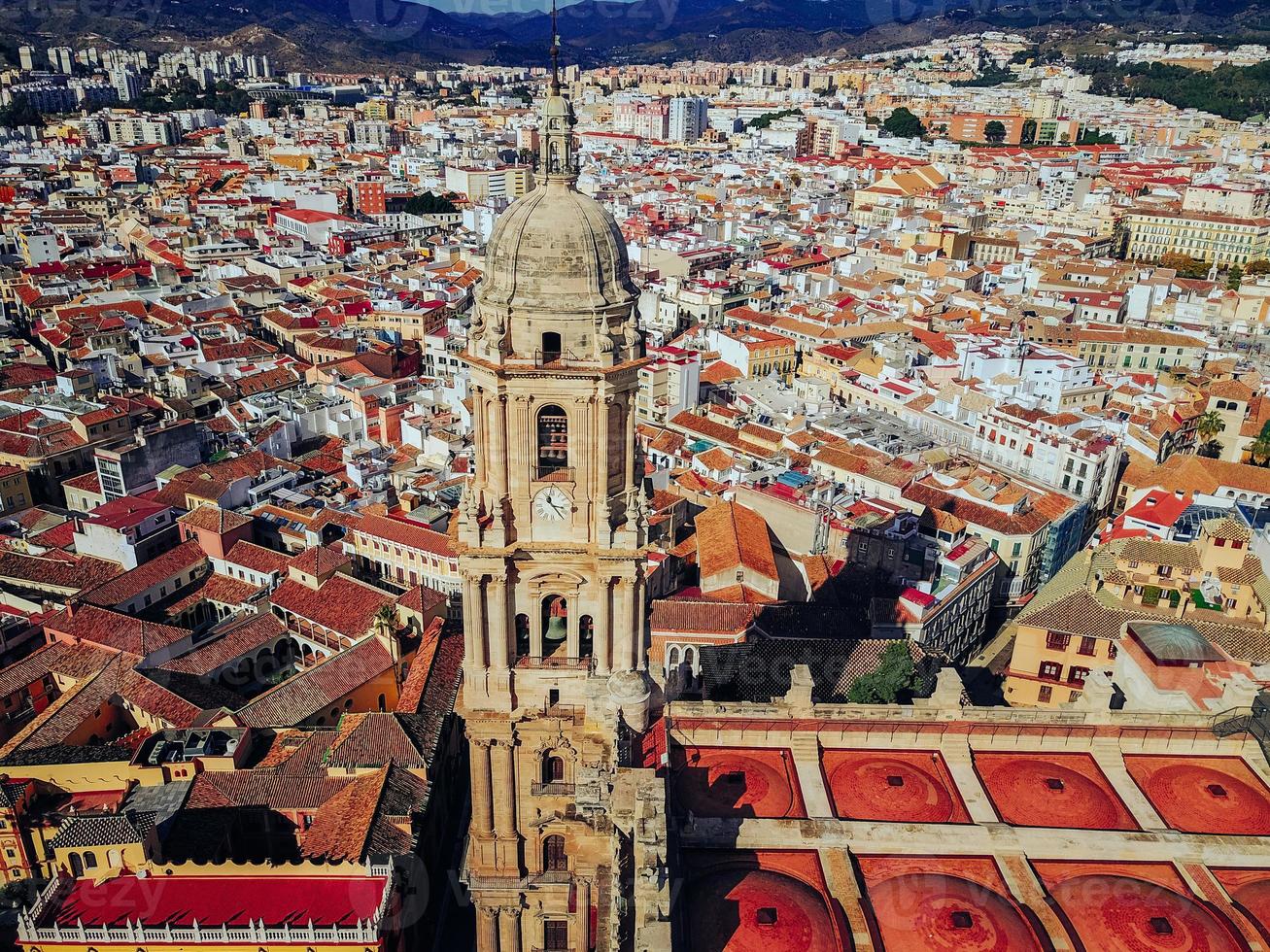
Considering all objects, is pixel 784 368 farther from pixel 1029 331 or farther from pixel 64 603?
pixel 64 603

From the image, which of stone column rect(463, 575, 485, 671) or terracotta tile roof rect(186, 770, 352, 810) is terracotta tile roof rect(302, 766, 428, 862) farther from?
stone column rect(463, 575, 485, 671)

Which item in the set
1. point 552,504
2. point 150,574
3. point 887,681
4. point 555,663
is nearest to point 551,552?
point 552,504

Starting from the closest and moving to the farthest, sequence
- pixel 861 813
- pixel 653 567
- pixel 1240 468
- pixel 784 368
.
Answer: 1. pixel 861 813
2. pixel 653 567
3. pixel 1240 468
4. pixel 784 368

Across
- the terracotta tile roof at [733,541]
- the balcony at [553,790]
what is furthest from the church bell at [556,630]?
the terracotta tile roof at [733,541]

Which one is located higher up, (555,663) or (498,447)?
(498,447)

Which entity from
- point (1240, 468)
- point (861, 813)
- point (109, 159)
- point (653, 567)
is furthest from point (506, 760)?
point (109, 159)

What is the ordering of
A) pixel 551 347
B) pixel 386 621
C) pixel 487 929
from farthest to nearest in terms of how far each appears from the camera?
pixel 386 621
pixel 487 929
pixel 551 347

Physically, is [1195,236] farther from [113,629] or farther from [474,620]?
[474,620]
